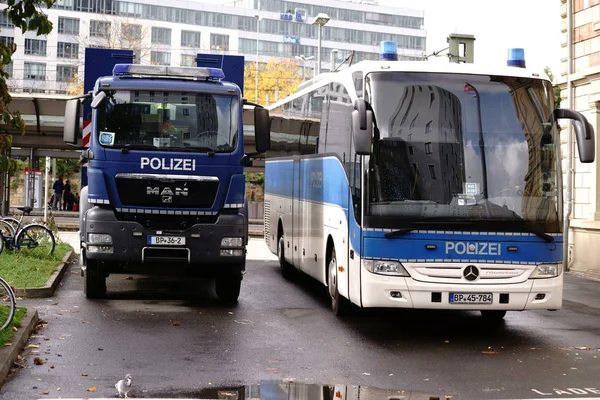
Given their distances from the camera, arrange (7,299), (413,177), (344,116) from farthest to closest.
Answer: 1. (344,116)
2. (413,177)
3. (7,299)

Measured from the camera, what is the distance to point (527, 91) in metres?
12.2

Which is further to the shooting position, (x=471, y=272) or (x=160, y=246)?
(x=160, y=246)

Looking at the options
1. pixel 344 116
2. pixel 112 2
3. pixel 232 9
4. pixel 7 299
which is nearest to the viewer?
pixel 7 299

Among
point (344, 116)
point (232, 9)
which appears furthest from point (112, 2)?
point (344, 116)

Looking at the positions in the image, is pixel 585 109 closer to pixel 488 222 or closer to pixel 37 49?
pixel 488 222

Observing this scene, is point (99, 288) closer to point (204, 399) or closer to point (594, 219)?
point (204, 399)

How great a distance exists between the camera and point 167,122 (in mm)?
14094

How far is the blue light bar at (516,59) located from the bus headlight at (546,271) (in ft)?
8.92

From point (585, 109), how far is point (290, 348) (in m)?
14.2

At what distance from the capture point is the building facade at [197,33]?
8544cm

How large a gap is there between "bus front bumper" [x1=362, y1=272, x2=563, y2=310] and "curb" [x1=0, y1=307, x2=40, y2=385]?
3743mm

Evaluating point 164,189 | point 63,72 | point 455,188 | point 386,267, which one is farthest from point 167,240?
point 63,72

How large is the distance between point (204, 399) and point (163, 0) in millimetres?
97822

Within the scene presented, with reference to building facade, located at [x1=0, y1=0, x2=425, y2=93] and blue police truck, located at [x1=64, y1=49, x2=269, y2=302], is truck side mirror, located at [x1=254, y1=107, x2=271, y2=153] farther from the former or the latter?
building facade, located at [x1=0, y1=0, x2=425, y2=93]
